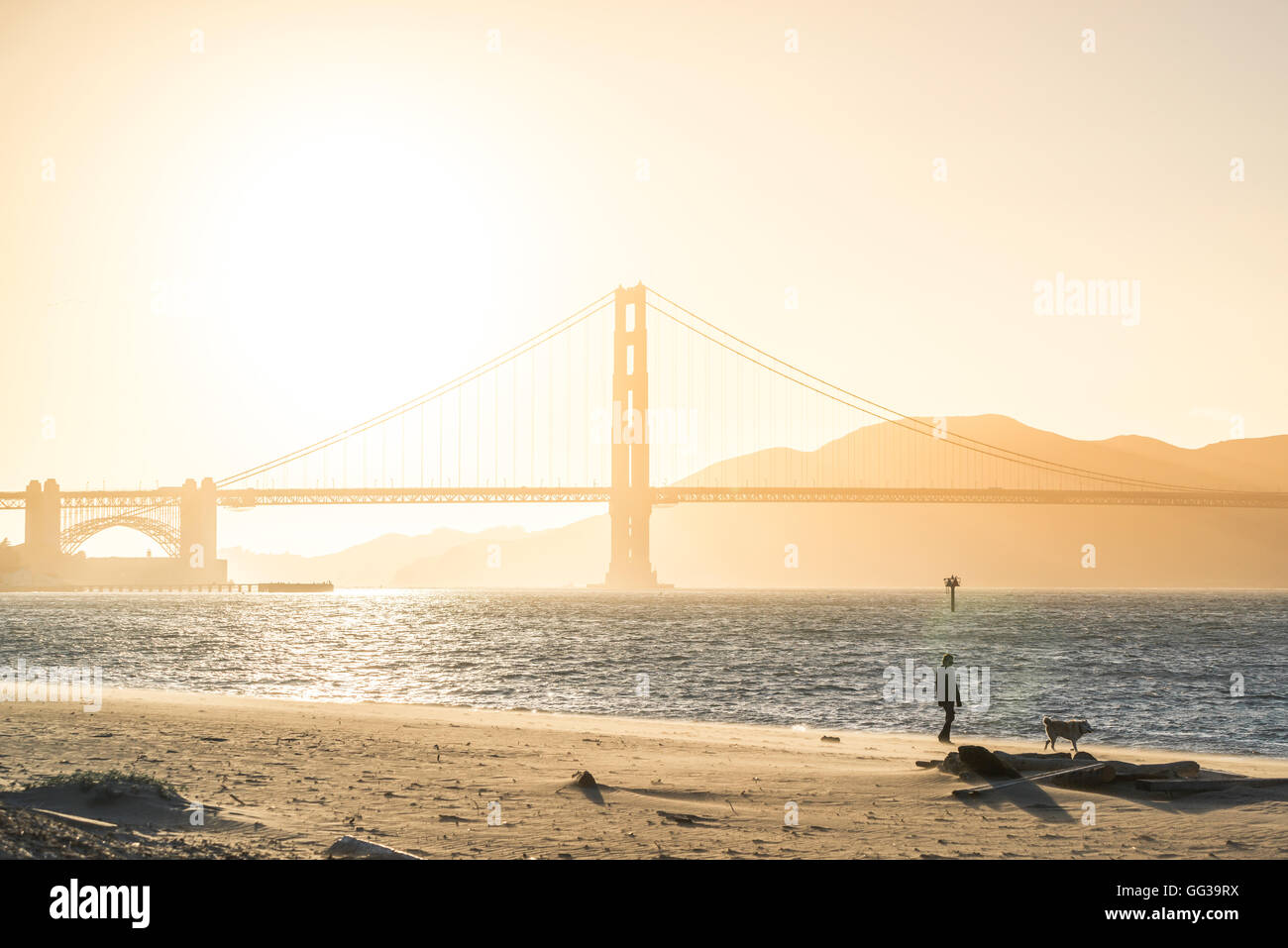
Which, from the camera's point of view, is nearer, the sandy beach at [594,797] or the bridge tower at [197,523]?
the sandy beach at [594,797]

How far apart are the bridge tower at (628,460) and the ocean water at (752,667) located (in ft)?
170

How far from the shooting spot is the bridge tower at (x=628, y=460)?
13025 cm

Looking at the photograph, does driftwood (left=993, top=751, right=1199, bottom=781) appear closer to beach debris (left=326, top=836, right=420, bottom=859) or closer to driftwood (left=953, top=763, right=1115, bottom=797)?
driftwood (left=953, top=763, right=1115, bottom=797)

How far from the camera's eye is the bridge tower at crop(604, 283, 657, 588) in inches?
5128

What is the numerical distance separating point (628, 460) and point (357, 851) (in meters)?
123

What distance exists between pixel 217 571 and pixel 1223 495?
149 meters

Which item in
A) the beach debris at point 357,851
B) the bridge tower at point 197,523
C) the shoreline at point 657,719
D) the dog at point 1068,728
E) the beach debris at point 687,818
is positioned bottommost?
the shoreline at point 657,719

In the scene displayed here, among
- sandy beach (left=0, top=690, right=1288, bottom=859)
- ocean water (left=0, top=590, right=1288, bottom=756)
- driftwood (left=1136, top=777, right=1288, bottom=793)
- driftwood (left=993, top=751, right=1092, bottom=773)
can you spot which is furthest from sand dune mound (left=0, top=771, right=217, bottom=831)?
ocean water (left=0, top=590, right=1288, bottom=756)

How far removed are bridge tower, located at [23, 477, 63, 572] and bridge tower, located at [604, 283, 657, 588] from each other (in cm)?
8159

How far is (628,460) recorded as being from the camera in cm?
13138

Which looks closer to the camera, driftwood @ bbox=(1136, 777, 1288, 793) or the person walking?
driftwood @ bbox=(1136, 777, 1288, 793)

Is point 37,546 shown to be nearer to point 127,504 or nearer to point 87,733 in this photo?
point 127,504

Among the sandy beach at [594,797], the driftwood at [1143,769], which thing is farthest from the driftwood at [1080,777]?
the sandy beach at [594,797]

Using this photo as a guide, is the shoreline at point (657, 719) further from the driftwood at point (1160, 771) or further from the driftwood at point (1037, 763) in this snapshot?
the driftwood at point (1160, 771)
